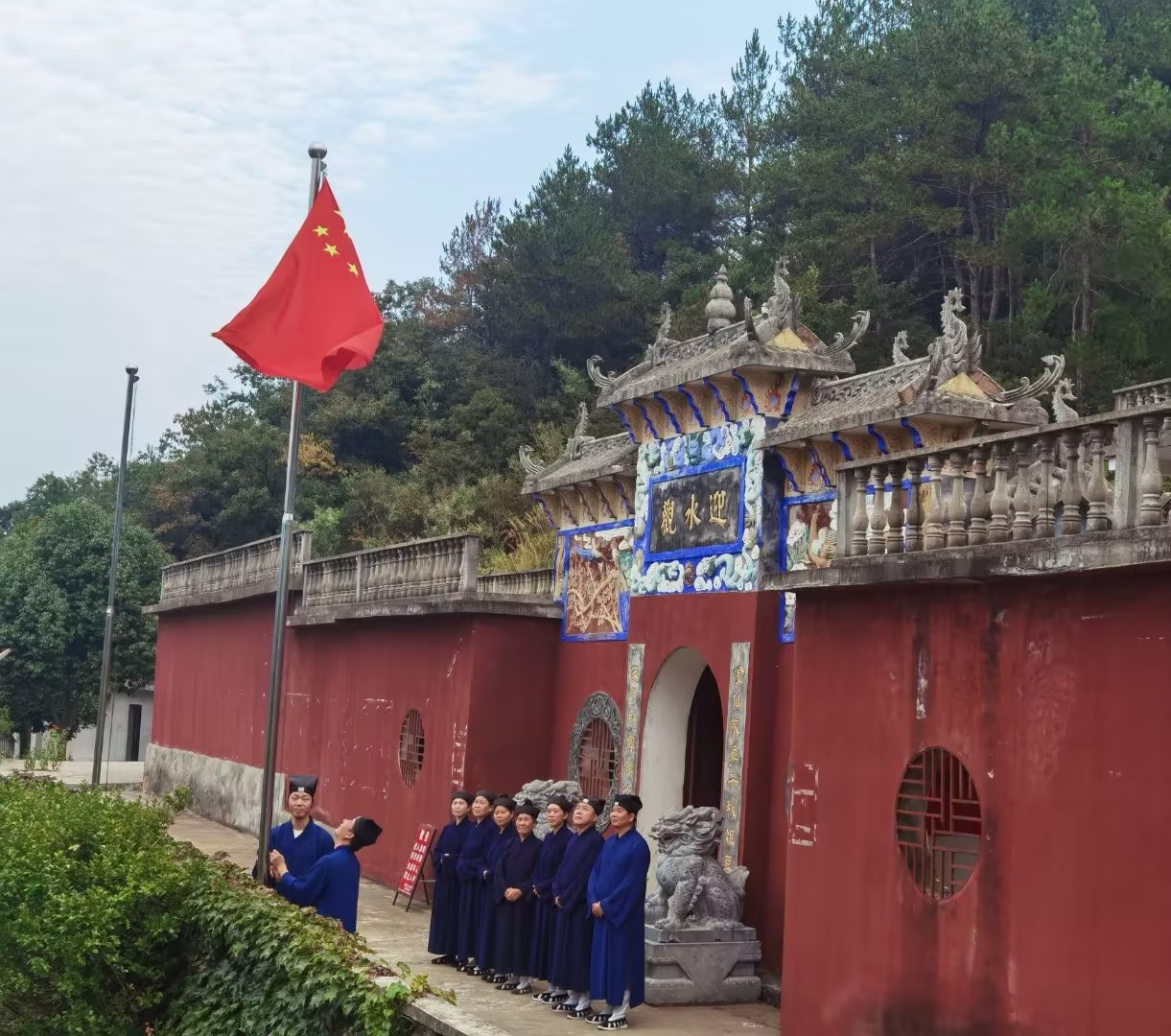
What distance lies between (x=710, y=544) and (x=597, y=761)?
10.0 feet

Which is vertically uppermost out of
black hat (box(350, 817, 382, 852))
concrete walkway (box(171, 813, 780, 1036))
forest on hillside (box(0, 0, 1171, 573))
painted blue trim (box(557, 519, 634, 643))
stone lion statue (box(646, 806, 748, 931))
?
forest on hillside (box(0, 0, 1171, 573))

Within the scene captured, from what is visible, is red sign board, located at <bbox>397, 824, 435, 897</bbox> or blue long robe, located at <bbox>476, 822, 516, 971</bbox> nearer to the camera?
blue long robe, located at <bbox>476, 822, 516, 971</bbox>

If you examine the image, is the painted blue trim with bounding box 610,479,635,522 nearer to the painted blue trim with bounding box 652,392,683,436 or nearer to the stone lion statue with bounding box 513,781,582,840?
the painted blue trim with bounding box 652,392,683,436

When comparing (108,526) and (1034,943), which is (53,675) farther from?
(1034,943)

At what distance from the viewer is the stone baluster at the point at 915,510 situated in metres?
9.55

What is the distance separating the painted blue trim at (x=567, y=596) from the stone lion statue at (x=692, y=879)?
9.80 ft

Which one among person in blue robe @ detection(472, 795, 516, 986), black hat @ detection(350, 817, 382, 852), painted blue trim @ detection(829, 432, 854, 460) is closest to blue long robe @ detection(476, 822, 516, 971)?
person in blue robe @ detection(472, 795, 516, 986)

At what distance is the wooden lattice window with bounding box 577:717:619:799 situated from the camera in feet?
51.3

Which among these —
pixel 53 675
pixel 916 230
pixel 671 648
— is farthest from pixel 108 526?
pixel 671 648

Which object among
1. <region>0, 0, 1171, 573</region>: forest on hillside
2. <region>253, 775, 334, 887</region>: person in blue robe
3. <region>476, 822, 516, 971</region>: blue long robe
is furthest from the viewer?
<region>0, 0, 1171, 573</region>: forest on hillside

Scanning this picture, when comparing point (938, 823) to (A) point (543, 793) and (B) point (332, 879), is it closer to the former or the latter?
(B) point (332, 879)

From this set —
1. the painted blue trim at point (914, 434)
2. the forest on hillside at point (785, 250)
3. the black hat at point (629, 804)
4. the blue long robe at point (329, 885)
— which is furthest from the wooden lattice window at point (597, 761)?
the forest on hillside at point (785, 250)

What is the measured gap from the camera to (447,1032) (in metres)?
7.66

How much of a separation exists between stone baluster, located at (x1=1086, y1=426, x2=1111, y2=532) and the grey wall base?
609 inches
